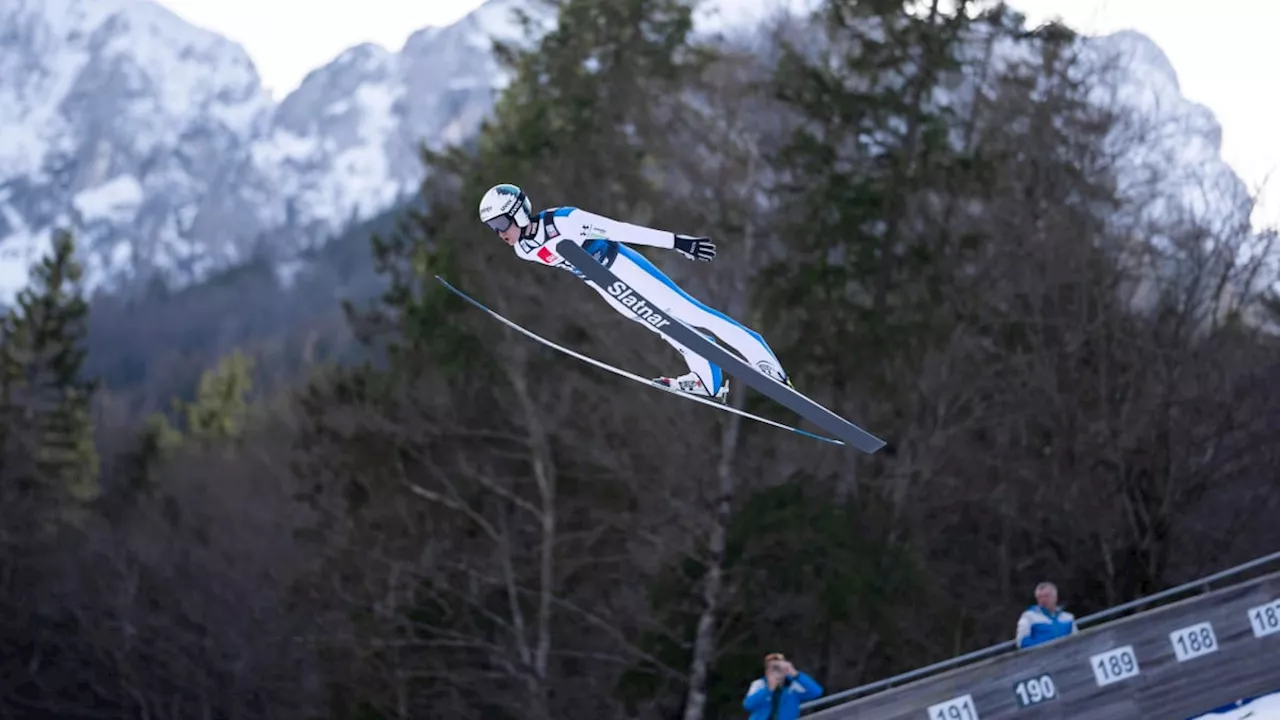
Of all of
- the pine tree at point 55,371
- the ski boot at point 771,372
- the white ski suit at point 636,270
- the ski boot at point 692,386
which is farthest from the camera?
the pine tree at point 55,371

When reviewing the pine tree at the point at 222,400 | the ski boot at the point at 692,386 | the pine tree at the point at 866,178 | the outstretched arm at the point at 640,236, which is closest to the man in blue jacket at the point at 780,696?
the ski boot at the point at 692,386

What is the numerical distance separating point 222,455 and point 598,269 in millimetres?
30119

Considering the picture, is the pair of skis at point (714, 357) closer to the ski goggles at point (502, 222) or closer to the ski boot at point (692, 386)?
the ski boot at point (692, 386)

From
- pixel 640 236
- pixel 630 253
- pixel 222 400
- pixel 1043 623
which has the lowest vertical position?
pixel 1043 623

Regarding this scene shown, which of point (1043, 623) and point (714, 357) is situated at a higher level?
point (714, 357)

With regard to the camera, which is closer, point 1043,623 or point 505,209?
point 505,209

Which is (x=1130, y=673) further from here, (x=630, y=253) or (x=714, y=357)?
(x=630, y=253)

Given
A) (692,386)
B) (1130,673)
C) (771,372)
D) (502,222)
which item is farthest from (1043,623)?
(502,222)

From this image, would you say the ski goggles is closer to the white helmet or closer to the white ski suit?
the white helmet

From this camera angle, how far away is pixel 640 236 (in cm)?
641

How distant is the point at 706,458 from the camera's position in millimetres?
14711

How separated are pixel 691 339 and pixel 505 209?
1178 millimetres

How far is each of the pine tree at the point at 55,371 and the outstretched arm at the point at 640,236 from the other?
30772mm

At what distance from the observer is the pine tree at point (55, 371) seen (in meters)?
34.6
